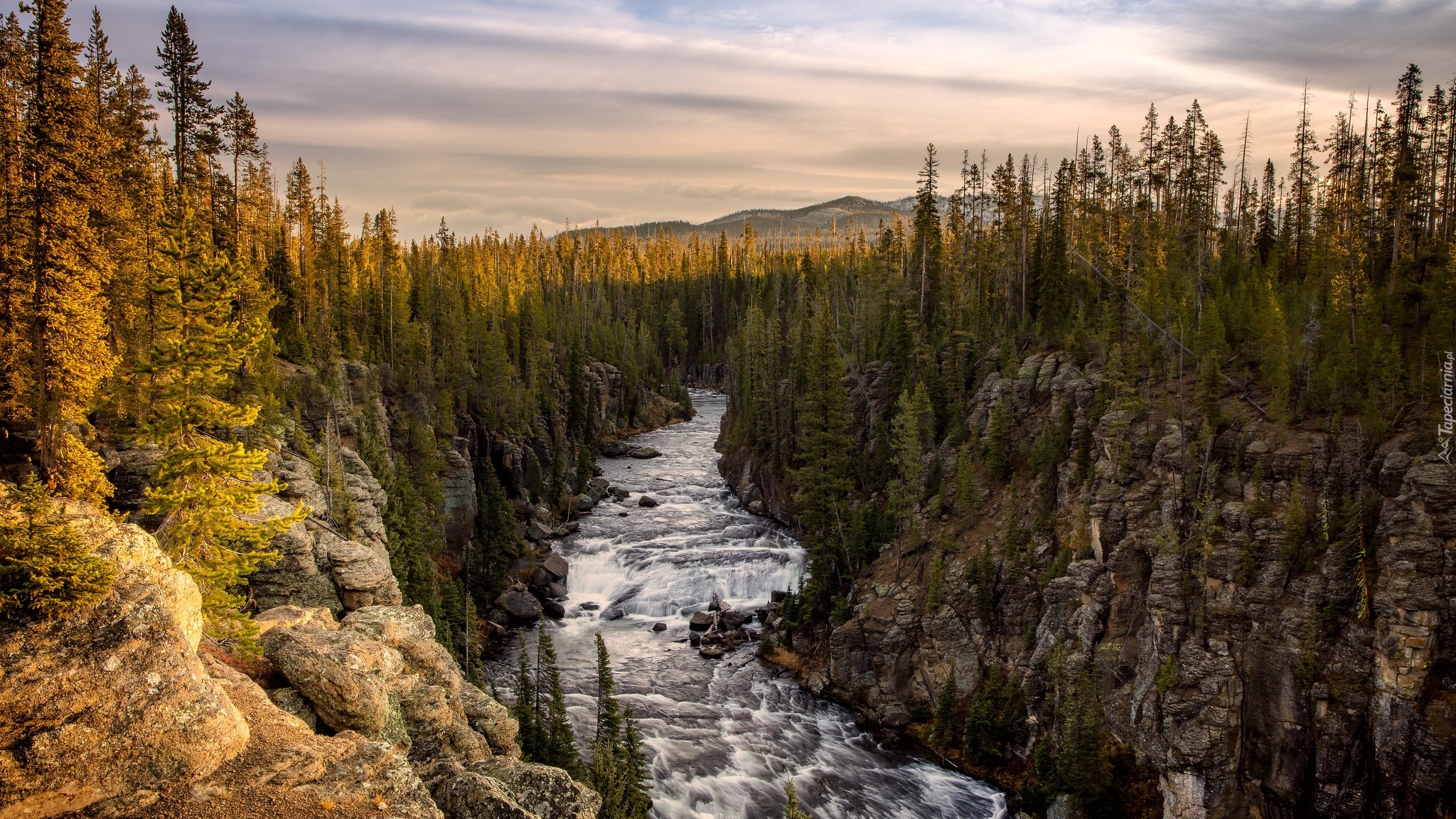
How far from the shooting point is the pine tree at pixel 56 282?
23.0 metres

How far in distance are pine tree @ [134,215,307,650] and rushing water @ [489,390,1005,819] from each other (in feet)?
61.3

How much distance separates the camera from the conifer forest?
15.8m

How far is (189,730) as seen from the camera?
13.4 m

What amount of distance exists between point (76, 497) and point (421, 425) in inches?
1476

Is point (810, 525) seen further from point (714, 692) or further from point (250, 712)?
point (250, 712)

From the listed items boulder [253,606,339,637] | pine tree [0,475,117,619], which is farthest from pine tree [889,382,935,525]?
pine tree [0,475,117,619]

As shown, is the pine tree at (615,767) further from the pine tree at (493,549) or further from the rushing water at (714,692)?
the pine tree at (493,549)

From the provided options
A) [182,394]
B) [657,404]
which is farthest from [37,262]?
[657,404]

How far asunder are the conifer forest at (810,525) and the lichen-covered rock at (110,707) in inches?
2.0

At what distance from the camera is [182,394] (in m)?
22.1

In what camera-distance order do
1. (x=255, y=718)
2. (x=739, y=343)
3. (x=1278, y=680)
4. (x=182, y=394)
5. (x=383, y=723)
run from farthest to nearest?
(x=739, y=343)
(x=1278, y=680)
(x=182, y=394)
(x=383, y=723)
(x=255, y=718)

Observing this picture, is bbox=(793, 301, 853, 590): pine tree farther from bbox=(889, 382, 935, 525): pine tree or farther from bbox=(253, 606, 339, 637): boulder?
bbox=(253, 606, 339, 637): boulder

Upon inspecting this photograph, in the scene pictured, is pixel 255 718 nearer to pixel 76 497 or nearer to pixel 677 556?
pixel 76 497

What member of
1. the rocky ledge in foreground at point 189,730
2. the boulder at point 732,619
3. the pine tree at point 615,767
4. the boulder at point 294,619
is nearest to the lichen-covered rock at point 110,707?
the rocky ledge in foreground at point 189,730
